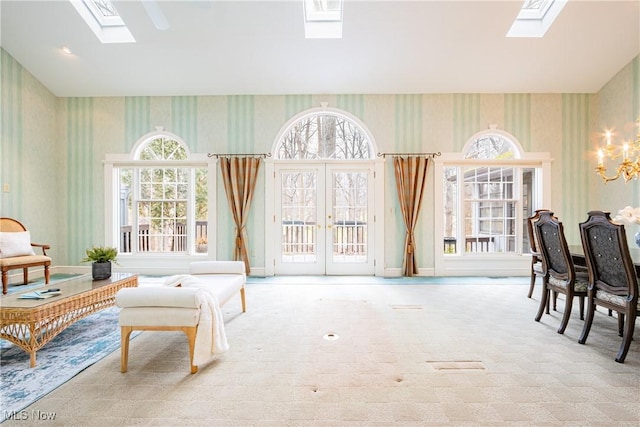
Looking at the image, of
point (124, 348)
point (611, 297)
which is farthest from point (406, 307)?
point (124, 348)

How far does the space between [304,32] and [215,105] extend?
209 cm

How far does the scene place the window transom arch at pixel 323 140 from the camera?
550 centimetres

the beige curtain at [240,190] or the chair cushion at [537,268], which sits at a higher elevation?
the beige curtain at [240,190]

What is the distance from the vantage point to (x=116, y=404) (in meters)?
1.79

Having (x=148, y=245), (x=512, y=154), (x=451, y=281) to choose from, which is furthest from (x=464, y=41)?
(x=148, y=245)

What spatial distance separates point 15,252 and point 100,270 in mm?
2258

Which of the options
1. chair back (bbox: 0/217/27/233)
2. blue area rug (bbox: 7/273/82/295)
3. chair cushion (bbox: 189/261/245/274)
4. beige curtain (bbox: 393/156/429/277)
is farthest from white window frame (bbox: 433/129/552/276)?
chair back (bbox: 0/217/27/233)

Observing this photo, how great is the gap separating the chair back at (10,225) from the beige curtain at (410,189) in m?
5.81

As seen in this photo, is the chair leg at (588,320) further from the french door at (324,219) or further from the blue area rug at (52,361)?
the blue area rug at (52,361)

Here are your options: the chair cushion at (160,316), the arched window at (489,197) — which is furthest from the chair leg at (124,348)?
the arched window at (489,197)

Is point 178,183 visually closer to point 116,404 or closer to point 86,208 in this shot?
point 86,208

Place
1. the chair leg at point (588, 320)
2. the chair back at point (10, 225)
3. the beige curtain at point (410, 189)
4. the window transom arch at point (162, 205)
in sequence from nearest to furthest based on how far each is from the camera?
the chair leg at point (588, 320) → the chair back at point (10, 225) → the beige curtain at point (410, 189) → the window transom arch at point (162, 205)

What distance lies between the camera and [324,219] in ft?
17.7

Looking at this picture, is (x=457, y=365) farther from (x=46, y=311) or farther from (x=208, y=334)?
(x=46, y=311)
